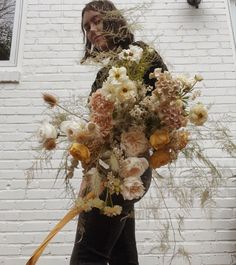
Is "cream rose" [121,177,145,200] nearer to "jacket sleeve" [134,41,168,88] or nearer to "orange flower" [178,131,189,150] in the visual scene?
"orange flower" [178,131,189,150]

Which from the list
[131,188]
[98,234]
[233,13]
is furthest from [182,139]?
[233,13]

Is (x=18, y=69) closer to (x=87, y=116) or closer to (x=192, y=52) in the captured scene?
(x=192, y=52)

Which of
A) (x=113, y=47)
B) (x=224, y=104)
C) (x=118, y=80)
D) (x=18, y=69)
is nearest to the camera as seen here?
(x=118, y=80)

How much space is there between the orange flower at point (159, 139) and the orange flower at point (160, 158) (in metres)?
0.02

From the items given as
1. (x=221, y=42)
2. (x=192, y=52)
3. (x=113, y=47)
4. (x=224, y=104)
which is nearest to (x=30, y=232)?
(x=113, y=47)

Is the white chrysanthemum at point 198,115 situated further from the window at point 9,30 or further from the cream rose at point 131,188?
the window at point 9,30

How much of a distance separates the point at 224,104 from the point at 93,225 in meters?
1.21

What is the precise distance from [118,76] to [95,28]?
30 centimetres

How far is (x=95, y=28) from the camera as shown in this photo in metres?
1.17

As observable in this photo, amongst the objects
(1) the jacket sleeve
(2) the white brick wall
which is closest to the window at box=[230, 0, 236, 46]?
(2) the white brick wall

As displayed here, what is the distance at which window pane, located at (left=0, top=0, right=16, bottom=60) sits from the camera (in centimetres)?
230

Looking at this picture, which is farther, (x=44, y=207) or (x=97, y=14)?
(x=44, y=207)

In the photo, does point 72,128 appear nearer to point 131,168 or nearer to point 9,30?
point 131,168

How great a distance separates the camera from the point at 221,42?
2164 mm
